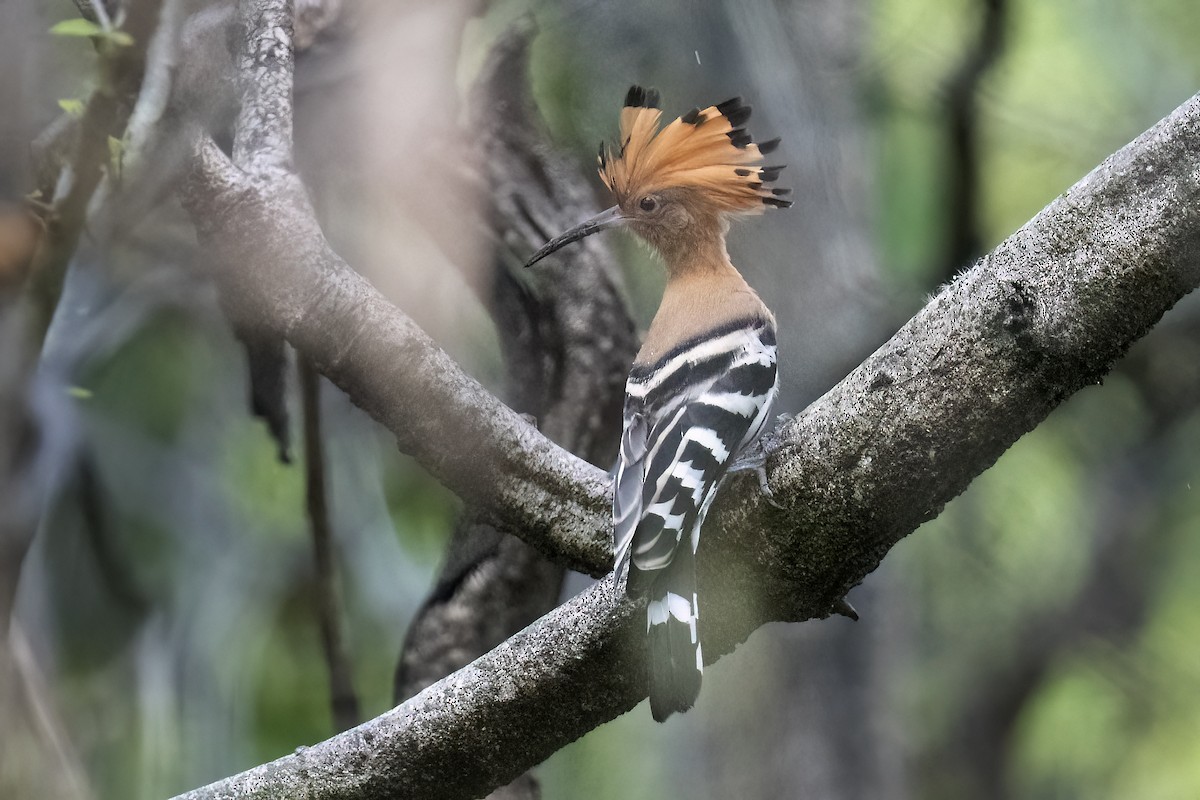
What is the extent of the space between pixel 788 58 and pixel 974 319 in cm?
226

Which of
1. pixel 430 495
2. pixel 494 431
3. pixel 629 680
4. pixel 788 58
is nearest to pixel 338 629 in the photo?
pixel 430 495

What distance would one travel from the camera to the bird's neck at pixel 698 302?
2.48 m

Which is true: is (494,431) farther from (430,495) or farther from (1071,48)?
(1071,48)

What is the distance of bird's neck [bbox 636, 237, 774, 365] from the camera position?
248 centimetres

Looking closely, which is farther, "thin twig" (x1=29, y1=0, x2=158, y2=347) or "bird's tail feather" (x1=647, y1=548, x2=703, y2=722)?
"bird's tail feather" (x1=647, y1=548, x2=703, y2=722)

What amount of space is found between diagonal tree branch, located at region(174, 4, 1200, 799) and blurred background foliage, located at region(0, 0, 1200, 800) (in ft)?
3.95

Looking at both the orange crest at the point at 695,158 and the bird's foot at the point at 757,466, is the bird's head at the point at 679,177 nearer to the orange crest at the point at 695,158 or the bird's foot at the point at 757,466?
the orange crest at the point at 695,158

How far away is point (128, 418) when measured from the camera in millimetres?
4266

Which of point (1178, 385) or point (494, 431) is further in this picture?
point (1178, 385)

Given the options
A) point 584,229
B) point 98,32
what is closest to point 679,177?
point 584,229

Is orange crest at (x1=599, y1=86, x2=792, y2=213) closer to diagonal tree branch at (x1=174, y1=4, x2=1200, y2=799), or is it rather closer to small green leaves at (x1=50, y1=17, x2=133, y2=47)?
diagonal tree branch at (x1=174, y1=4, x2=1200, y2=799)

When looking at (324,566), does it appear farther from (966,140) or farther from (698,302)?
(966,140)

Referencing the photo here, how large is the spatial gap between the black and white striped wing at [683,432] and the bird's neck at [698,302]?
0.05 m

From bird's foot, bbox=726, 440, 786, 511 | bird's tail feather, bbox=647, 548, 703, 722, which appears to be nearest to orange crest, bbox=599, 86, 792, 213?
bird's foot, bbox=726, 440, 786, 511
